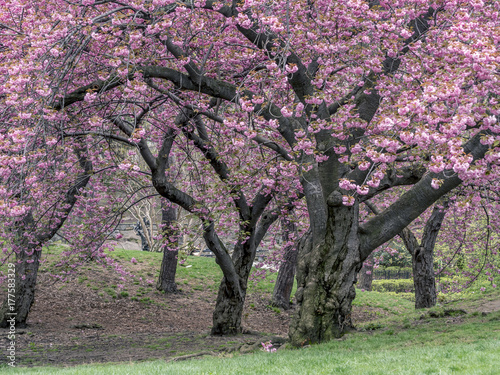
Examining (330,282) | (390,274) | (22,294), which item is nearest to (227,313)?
(330,282)

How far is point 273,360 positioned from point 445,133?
12.9ft

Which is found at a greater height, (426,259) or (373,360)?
(426,259)

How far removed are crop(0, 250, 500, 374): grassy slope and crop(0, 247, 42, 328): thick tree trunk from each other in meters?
5.26

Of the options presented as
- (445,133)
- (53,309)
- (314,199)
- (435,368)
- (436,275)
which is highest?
(445,133)

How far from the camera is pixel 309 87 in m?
8.87

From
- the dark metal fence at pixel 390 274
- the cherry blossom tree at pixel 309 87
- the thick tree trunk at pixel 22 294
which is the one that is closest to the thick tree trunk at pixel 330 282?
the cherry blossom tree at pixel 309 87

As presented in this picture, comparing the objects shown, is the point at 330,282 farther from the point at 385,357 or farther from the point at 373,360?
the point at 373,360

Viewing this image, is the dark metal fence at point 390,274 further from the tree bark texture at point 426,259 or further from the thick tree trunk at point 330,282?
the thick tree trunk at point 330,282

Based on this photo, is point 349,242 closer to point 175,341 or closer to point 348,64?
point 348,64

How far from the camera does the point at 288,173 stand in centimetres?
904

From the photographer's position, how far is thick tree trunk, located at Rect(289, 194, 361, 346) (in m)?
8.20

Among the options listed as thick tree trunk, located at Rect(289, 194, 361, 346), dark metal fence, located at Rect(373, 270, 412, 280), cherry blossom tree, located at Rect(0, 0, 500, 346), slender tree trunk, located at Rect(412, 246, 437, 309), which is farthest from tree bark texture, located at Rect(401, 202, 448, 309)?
dark metal fence, located at Rect(373, 270, 412, 280)

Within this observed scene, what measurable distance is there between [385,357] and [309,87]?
510 cm

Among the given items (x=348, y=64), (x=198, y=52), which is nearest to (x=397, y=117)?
(x=348, y=64)
